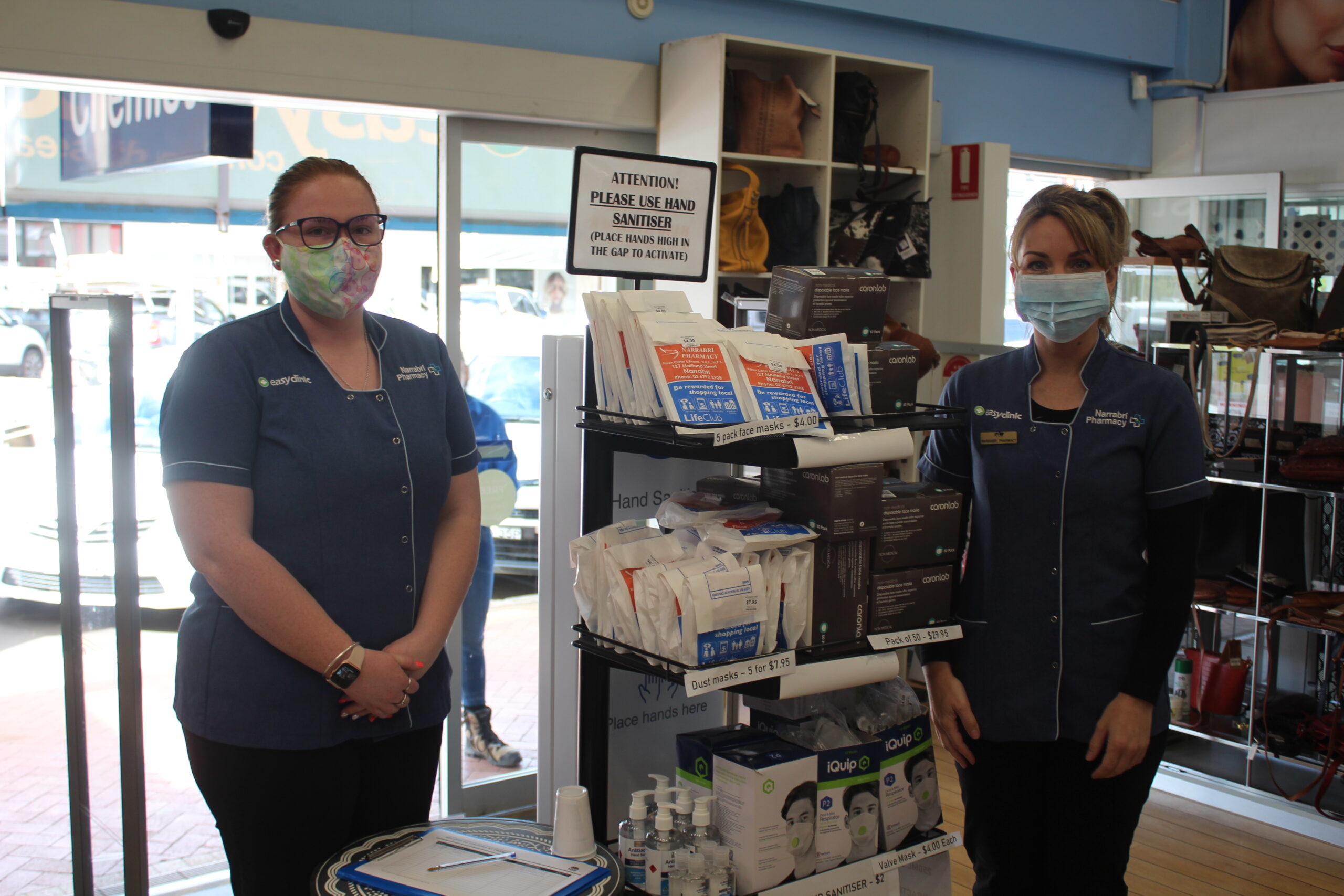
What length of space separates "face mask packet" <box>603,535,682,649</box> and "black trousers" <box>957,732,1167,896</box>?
67 cm

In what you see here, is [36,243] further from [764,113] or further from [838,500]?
[838,500]

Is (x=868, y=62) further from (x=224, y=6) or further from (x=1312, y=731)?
(x=1312, y=731)

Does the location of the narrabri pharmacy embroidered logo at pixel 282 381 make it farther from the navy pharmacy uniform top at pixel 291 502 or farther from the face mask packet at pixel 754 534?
the face mask packet at pixel 754 534

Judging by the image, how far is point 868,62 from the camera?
152 inches

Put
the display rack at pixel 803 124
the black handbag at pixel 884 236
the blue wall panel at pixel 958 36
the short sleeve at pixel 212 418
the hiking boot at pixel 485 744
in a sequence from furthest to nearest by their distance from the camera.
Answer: the black handbag at pixel 884 236
the hiking boot at pixel 485 744
the display rack at pixel 803 124
the blue wall panel at pixel 958 36
the short sleeve at pixel 212 418

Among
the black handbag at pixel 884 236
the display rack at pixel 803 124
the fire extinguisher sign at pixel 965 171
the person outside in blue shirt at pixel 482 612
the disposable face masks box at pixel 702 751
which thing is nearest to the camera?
the disposable face masks box at pixel 702 751

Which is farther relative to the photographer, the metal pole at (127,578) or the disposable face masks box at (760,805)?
the metal pole at (127,578)

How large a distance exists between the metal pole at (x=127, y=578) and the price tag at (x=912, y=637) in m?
1.32

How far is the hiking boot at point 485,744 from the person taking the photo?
147 inches

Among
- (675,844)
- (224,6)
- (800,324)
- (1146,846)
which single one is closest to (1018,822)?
(675,844)

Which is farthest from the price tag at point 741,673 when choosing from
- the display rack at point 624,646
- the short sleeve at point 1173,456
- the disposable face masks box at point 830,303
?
the short sleeve at point 1173,456

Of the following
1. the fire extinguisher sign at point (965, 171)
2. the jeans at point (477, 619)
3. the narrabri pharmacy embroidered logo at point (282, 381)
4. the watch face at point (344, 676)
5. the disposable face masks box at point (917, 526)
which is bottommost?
the jeans at point (477, 619)

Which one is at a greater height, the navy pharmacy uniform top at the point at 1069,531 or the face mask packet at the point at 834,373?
the face mask packet at the point at 834,373

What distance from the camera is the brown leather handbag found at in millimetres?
3617
